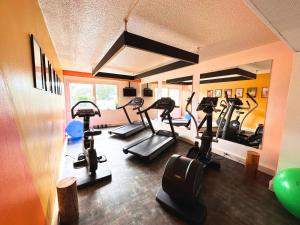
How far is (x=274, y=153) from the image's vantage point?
8.36 feet

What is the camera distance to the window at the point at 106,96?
6.44 m

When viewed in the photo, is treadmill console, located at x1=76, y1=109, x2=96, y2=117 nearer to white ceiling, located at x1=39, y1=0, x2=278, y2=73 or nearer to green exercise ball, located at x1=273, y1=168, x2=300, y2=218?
white ceiling, located at x1=39, y1=0, x2=278, y2=73

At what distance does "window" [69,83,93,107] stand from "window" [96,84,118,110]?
357mm

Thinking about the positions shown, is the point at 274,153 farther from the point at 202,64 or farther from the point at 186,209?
the point at 202,64

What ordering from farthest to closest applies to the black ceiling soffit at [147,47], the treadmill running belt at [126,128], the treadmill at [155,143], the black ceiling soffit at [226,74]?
the treadmill running belt at [126,128] → the black ceiling soffit at [226,74] → the treadmill at [155,143] → the black ceiling soffit at [147,47]

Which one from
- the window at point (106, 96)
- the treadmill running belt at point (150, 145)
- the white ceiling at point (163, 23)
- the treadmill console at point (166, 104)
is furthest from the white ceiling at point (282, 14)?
the window at point (106, 96)

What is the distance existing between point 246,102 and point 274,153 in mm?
1412

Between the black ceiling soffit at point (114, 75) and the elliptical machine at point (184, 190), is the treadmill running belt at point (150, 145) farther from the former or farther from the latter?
the black ceiling soffit at point (114, 75)

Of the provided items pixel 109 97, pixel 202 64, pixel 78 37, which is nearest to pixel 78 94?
pixel 109 97

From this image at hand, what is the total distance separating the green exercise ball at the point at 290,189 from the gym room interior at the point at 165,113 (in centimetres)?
1

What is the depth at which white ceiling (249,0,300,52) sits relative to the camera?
3.27ft

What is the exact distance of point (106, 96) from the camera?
6.66m

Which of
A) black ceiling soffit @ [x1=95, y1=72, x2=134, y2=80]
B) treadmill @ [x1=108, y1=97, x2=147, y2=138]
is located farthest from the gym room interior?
black ceiling soffit @ [x1=95, y1=72, x2=134, y2=80]

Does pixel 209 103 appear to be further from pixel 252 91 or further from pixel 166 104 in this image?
pixel 252 91
